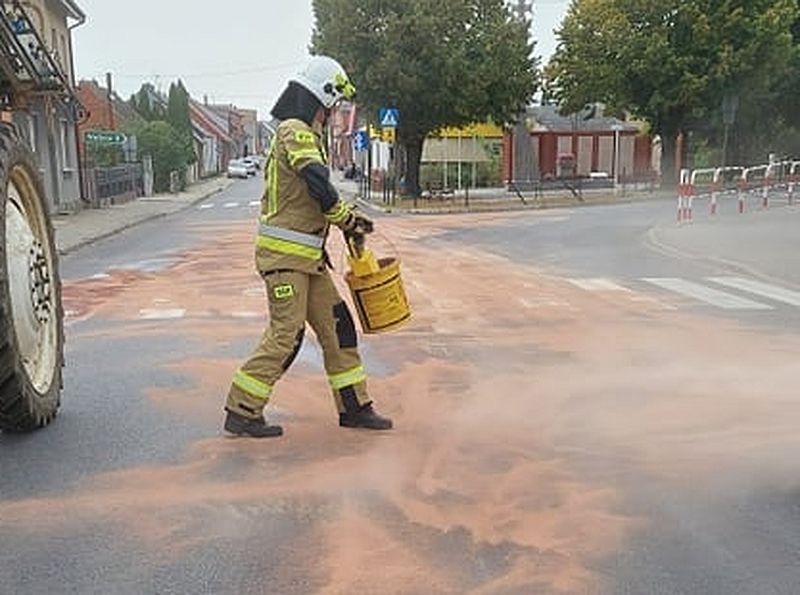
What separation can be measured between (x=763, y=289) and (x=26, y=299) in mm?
8977

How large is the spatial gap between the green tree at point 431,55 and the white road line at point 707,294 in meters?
20.2

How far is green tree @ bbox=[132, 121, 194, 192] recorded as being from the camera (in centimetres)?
4475

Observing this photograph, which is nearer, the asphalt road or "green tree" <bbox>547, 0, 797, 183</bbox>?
the asphalt road

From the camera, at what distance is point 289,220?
204 inches

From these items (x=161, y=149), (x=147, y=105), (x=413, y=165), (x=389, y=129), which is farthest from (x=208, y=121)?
(x=389, y=129)

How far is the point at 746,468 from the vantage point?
15.7ft

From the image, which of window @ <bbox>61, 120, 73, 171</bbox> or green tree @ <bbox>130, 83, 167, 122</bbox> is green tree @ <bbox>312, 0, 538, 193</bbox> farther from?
green tree @ <bbox>130, 83, 167, 122</bbox>

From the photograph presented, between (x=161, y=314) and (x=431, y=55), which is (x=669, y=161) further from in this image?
(x=161, y=314)

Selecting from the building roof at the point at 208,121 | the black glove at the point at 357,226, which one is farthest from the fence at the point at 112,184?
the building roof at the point at 208,121

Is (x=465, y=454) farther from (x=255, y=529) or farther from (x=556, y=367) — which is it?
(x=556, y=367)

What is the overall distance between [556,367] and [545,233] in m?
13.4

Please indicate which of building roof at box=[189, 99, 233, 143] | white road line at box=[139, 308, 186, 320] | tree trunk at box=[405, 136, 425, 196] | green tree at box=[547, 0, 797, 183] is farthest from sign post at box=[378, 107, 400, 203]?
building roof at box=[189, 99, 233, 143]

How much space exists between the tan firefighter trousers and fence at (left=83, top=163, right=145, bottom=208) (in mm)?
26995

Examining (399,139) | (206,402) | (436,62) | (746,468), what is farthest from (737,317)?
(399,139)
